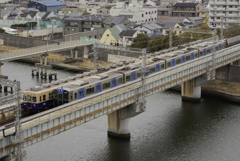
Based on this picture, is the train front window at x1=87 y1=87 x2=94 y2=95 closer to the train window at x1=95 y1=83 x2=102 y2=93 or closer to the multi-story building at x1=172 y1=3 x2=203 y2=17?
the train window at x1=95 y1=83 x2=102 y2=93

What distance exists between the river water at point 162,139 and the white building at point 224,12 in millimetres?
40661

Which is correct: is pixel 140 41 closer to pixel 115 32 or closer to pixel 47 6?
pixel 115 32

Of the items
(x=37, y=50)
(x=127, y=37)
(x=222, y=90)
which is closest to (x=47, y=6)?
(x=127, y=37)

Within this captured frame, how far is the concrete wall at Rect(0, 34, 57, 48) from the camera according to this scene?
81.6 m

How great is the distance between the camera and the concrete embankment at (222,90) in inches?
2098

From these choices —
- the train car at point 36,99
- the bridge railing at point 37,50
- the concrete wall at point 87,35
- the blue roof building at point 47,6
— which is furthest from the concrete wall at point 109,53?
the blue roof building at point 47,6

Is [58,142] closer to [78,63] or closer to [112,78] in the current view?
[112,78]

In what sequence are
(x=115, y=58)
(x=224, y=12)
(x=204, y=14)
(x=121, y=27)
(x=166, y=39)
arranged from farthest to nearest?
1. (x=204, y=14)
2. (x=224, y=12)
3. (x=121, y=27)
4. (x=115, y=58)
5. (x=166, y=39)

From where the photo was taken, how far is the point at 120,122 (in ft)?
128

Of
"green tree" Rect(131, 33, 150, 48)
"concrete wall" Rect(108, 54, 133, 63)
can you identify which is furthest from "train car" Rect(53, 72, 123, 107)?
"green tree" Rect(131, 33, 150, 48)

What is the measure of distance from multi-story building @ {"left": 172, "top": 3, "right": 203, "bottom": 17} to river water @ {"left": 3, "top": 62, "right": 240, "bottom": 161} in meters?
65.3

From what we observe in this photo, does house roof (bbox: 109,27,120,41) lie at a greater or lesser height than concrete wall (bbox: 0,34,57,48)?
greater

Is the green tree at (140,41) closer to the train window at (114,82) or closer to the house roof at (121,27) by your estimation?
the house roof at (121,27)

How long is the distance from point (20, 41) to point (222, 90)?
46.2 meters
